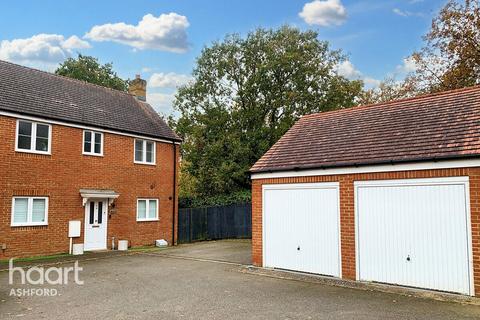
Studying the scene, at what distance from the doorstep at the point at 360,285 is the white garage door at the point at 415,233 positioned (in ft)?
0.70

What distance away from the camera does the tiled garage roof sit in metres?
9.36

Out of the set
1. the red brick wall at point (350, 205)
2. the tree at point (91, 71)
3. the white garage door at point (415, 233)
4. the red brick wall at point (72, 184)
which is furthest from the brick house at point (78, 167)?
the tree at point (91, 71)

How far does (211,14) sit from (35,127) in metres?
8.11

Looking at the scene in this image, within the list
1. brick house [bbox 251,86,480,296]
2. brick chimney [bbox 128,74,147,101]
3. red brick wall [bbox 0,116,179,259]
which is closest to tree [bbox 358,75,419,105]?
brick chimney [bbox 128,74,147,101]

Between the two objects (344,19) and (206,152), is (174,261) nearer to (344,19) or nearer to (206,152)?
(344,19)

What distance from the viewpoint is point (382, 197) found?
9812mm

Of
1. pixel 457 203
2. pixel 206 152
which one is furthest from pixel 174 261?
pixel 206 152

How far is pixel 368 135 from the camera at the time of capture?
11320 millimetres

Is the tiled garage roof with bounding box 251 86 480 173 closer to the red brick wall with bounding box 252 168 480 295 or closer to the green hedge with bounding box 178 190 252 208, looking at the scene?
the red brick wall with bounding box 252 168 480 295

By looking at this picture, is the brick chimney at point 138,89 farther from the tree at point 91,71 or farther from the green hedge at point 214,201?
the tree at point 91,71

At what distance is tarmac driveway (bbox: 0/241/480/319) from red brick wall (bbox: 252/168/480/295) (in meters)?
0.99

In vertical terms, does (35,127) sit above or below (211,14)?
below

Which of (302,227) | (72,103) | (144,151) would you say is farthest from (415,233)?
(72,103)

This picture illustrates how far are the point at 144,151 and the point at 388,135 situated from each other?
12.5m
